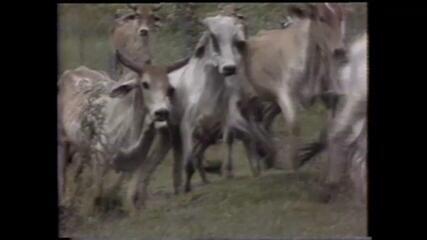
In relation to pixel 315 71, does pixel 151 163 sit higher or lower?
lower

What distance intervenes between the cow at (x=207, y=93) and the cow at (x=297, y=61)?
123 mm

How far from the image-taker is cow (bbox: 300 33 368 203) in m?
8.03

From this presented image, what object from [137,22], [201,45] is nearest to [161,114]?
[201,45]

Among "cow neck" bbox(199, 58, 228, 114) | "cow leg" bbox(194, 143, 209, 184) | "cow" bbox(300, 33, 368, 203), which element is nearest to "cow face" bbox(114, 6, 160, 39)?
"cow neck" bbox(199, 58, 228, 114)

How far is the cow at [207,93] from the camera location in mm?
8047

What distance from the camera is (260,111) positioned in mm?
8055

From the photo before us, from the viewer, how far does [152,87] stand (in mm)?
8086

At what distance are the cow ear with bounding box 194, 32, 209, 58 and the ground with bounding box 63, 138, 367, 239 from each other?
65 centimetres

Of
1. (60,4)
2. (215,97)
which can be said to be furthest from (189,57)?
(60,4)

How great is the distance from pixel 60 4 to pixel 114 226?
1563 millimetres

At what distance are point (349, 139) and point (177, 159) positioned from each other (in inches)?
46.6

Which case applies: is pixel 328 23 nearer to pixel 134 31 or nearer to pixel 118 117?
pixel 134 31

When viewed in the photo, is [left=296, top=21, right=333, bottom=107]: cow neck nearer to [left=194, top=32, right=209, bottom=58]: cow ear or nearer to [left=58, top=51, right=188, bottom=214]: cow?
[left=194, top=32, right=209, bottom=58]: cow ear

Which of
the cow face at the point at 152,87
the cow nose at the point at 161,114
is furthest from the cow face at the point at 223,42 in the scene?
the cow nose at the point at 161,114
